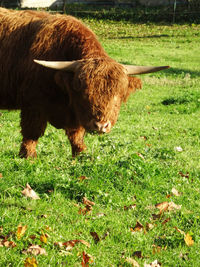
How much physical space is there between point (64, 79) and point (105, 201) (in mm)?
1941

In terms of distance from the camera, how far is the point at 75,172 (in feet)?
17.4

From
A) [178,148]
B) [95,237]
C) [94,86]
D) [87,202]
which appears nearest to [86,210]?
[87,202]

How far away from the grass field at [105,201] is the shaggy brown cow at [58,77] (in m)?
0.57

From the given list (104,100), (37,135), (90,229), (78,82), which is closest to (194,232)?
(90,229)

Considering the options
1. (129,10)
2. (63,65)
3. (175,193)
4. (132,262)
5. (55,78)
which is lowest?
(129,10)

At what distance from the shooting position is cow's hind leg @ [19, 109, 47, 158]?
6.33m

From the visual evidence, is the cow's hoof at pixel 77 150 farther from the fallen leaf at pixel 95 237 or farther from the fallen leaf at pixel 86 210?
the fallen leaf at pixel 95 237

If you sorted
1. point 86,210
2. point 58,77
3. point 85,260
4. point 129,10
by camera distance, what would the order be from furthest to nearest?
1. point 129,10
2. point 58,77
3. point 86,210
4. point 85,260

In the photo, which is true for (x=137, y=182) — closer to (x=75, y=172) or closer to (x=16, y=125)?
(x=75, y=172)

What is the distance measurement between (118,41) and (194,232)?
24123 millimetres

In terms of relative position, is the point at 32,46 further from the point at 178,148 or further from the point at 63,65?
the point at 178,148

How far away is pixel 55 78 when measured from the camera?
5824 mm

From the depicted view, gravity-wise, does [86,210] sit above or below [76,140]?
above

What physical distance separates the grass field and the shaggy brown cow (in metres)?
0.57
